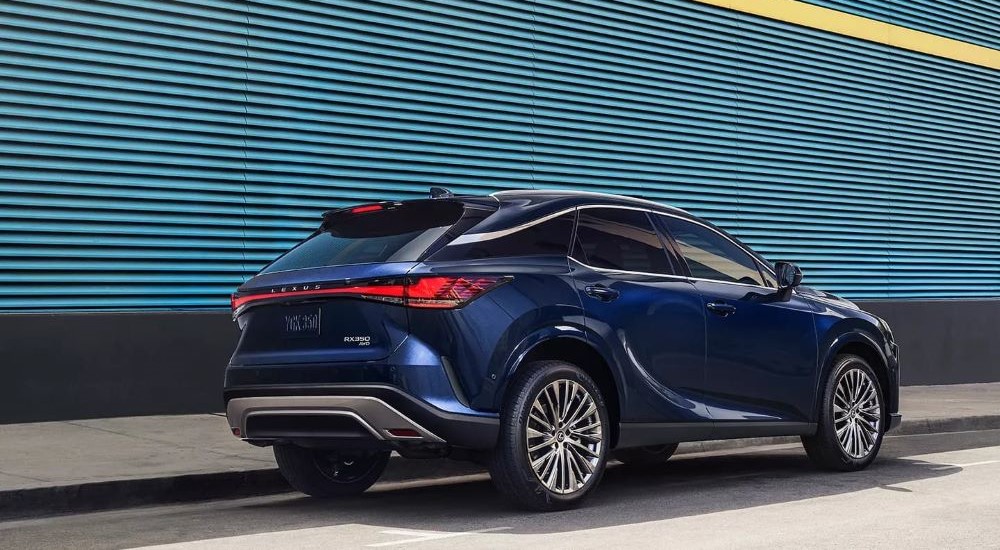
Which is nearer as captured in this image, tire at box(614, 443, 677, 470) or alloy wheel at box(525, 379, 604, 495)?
alloy wheel at box(525, 379, 604, 495)

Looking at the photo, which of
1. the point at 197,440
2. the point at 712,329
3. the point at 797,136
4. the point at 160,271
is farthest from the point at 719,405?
the point at 797,136

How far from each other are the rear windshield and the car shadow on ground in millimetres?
1427

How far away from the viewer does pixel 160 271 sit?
425 inches

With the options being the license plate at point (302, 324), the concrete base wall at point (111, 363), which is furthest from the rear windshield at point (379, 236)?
the concrete base wall at point (111, 363)

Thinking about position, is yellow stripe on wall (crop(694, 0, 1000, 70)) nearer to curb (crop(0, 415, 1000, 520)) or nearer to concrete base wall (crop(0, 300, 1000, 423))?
concrete base wall (crop(0, 300, 1000, 423))

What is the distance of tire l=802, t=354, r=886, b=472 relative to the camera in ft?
28.1

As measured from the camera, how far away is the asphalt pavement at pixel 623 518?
20.0ft

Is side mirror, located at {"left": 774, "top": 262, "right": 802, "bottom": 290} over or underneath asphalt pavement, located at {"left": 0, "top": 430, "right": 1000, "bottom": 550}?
over

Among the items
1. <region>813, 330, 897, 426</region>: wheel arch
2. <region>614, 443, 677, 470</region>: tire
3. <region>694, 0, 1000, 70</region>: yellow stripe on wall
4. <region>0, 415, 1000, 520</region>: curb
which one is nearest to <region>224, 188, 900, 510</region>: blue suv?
<region>813, 330, 897, 426</region>: wheel arch

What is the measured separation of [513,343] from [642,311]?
1.07 m

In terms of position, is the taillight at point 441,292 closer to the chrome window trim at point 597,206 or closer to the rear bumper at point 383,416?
the chrome window trim at point 597,206

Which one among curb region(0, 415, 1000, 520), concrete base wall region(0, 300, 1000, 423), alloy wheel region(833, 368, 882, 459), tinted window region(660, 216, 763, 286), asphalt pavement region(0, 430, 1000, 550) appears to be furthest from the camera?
concrete base wall region(0, 300, 1000, 423)

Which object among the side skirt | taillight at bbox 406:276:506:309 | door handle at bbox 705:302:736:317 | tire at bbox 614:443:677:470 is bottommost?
tire at bbox 614:443:677:470

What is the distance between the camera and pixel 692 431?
7520mm
